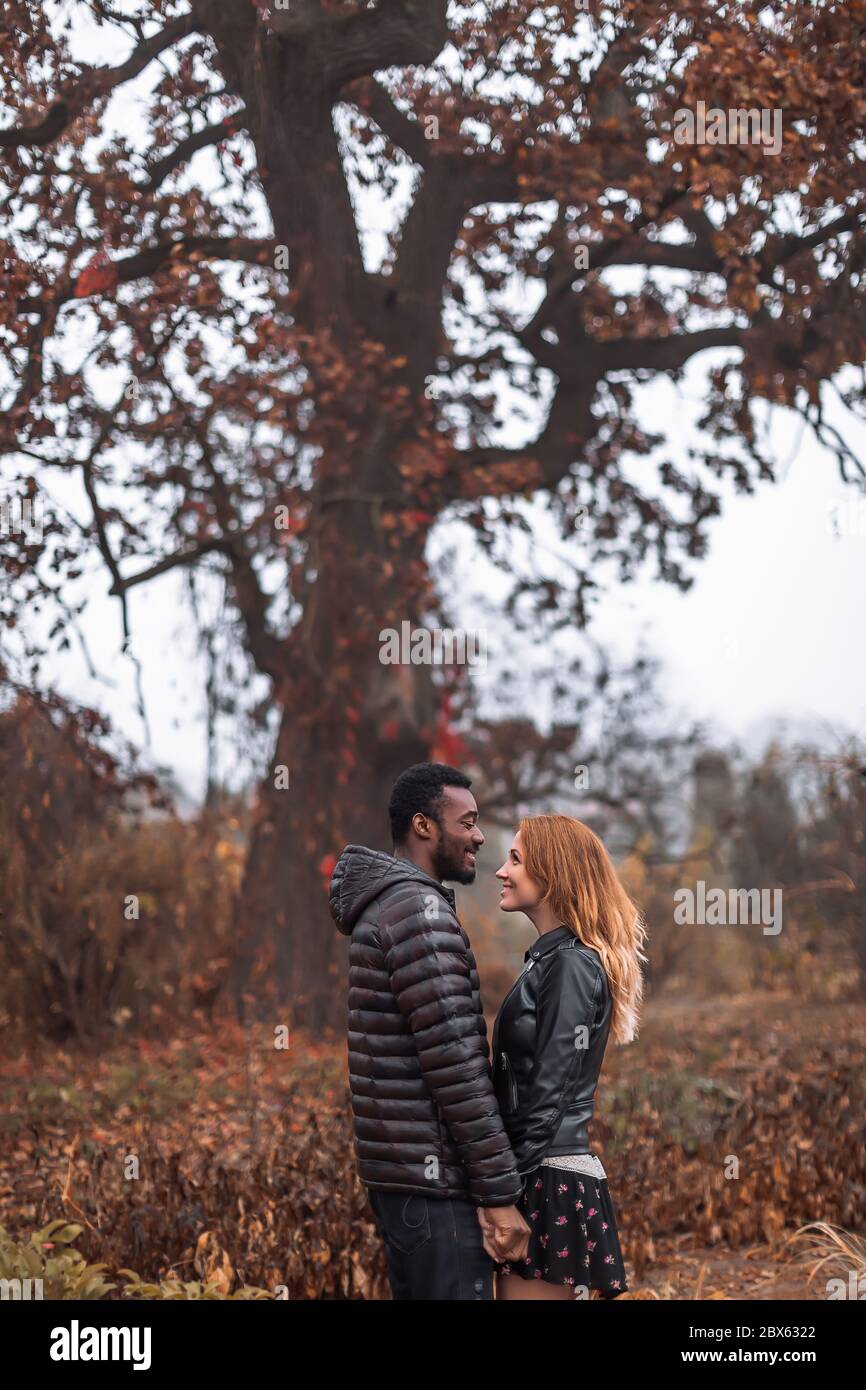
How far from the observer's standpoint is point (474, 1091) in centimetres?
339

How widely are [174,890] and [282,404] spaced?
3.83 m

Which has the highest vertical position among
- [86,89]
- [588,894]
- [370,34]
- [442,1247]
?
[370,34]

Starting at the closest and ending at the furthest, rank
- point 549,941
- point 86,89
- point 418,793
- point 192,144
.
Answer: point 549,941, point 418,793, point 86,89, point 192,144

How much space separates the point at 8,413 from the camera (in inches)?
308

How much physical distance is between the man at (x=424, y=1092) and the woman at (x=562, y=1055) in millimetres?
103

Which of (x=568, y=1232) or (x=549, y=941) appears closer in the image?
(x=568, y=1232)

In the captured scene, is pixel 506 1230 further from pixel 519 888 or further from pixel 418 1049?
pixel 519 888

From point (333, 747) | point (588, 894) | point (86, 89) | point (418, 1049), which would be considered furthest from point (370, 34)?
point (418, 1049)

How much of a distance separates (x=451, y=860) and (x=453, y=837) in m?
0.07

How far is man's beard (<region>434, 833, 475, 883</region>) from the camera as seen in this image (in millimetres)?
3722

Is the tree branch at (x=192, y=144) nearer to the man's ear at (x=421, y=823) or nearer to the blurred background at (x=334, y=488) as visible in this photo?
the blurred background at (x=334, y=488)

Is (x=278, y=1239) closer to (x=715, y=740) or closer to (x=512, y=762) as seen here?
(x=512, y=762)

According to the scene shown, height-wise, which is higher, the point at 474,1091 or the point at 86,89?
the point at 86,89

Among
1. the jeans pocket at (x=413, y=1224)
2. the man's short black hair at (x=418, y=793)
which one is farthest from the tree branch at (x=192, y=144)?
the jeans pocket at (x=413, y=1224)
